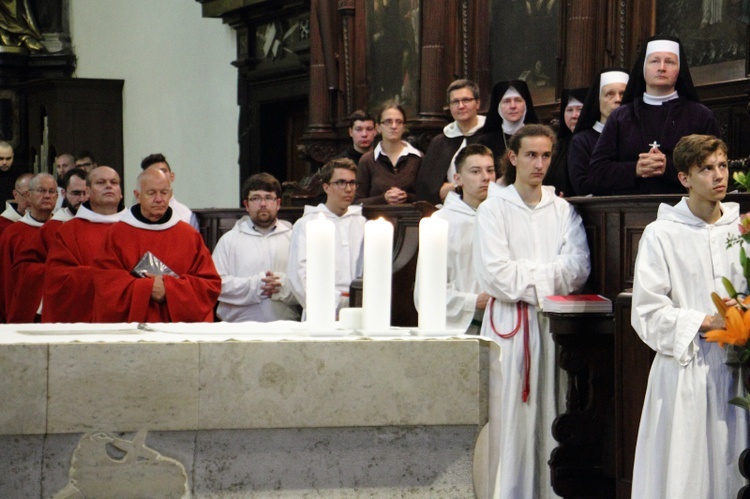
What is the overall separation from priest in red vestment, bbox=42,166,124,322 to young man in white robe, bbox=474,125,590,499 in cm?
209

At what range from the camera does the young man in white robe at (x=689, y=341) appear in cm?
517

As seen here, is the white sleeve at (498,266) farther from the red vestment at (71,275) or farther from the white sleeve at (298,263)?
the red vestment at (71,275)

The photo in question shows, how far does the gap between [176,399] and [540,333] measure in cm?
331

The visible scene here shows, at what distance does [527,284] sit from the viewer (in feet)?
20.2

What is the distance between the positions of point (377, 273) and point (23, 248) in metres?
5.67

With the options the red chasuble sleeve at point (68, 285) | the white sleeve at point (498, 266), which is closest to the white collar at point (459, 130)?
the white sleeve at point (498, 266)

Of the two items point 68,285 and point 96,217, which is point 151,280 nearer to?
point 68,285

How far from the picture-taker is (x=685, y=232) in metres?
5.30

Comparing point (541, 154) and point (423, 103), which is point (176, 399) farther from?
point (423, 103)

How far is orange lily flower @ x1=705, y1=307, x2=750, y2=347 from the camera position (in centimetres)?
475

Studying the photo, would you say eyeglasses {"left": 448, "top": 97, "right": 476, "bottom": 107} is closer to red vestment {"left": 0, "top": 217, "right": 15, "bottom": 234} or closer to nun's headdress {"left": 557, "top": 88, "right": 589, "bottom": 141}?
nun's headdress {"left": 557, "top": 88, "right": 589, "bottom": 141}

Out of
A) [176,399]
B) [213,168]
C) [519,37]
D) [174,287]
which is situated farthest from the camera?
[213,168]

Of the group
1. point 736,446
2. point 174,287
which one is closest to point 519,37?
point 174,287

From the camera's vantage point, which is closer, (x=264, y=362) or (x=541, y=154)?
(x=264, y=362)
